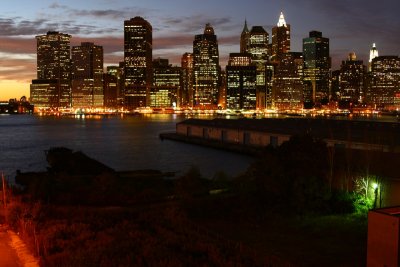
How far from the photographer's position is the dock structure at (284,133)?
106 ft

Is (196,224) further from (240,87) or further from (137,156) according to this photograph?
(240,87)

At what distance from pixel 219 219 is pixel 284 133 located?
99.5ft

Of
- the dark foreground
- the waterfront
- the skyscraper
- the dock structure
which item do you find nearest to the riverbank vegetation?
the dark foreground

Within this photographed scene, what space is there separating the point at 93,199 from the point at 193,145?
40158 millimetres

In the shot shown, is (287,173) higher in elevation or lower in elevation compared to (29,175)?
higher

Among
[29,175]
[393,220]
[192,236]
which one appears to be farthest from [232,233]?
[29,175]

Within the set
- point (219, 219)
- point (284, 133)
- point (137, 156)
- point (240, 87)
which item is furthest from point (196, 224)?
point (240, 87)

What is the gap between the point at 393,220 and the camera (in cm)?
795

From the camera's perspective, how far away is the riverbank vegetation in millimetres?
9344

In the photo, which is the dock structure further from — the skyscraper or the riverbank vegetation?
the skyscraper

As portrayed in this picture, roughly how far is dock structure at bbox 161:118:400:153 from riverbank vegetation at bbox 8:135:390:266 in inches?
490

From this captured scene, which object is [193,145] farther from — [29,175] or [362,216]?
[362,216]

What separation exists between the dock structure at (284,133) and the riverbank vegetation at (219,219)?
12.4 meters

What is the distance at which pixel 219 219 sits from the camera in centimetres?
1416
